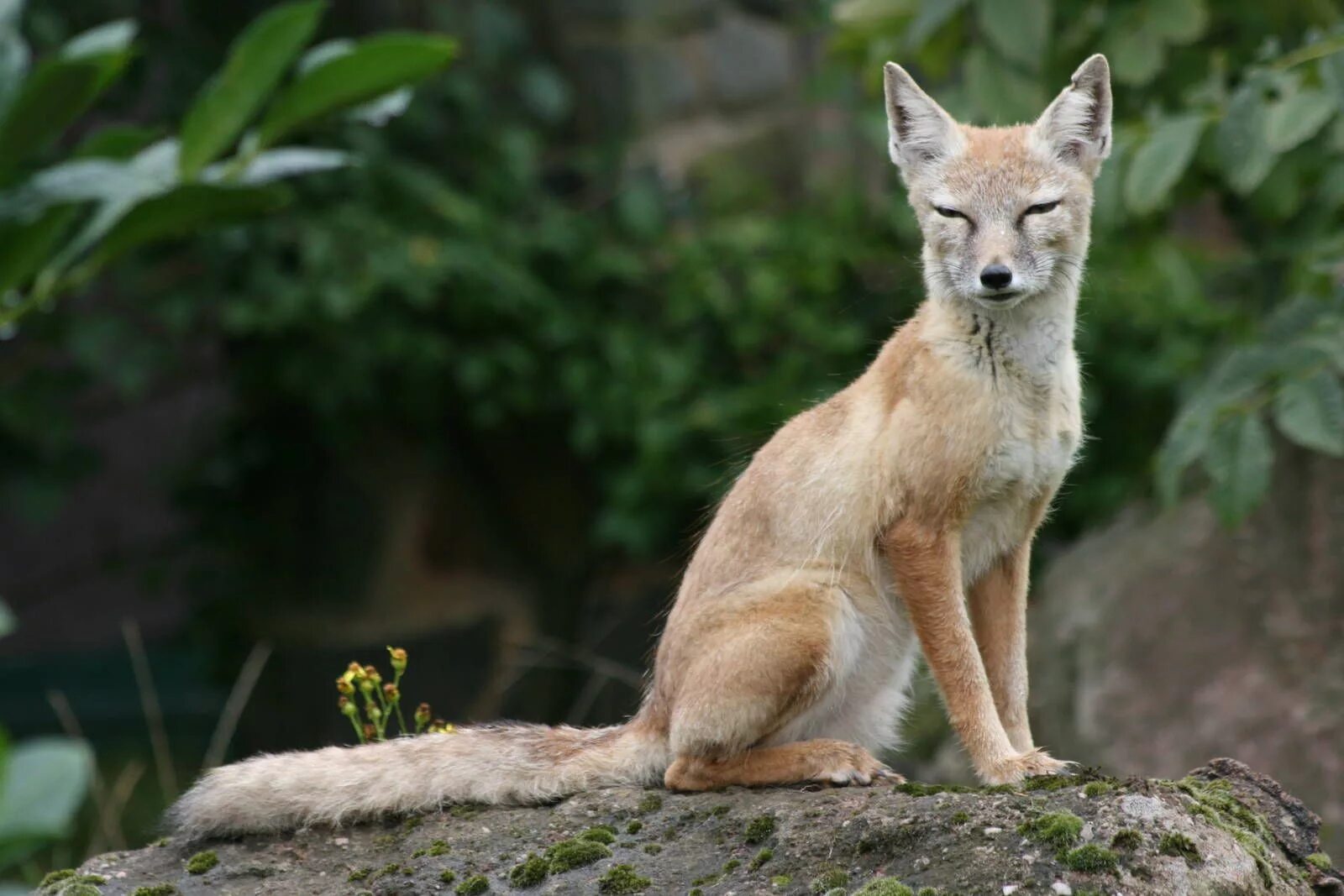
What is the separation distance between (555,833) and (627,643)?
5.85 meters

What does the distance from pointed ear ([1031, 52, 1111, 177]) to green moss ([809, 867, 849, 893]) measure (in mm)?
1982

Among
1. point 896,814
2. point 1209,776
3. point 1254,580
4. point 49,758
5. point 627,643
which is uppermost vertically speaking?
point 49,758

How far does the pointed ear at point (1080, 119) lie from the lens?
4.22m

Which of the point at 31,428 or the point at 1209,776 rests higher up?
the point at 31,428

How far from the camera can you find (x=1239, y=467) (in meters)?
5.16

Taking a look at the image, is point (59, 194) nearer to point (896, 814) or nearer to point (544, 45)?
point (896, 814)

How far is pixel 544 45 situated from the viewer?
31.4 feet

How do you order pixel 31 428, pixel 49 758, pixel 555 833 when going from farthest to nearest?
pixel 31 428, pixel 555 833, pixel 49 758

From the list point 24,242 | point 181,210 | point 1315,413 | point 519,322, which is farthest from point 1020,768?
point 519,322

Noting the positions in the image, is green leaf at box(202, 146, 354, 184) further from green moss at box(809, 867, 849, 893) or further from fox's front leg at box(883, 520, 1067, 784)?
green moss at box(809, 867, 849, 893)

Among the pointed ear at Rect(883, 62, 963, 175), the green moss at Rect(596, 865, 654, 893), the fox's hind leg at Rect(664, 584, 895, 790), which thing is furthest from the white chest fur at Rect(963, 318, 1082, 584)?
the green moss at Rect(596, 865, 654, 893)

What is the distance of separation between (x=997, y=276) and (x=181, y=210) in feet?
7.08

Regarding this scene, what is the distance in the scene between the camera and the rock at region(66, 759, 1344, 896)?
130 inches

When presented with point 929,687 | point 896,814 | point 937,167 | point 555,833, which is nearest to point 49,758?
point 555,833
